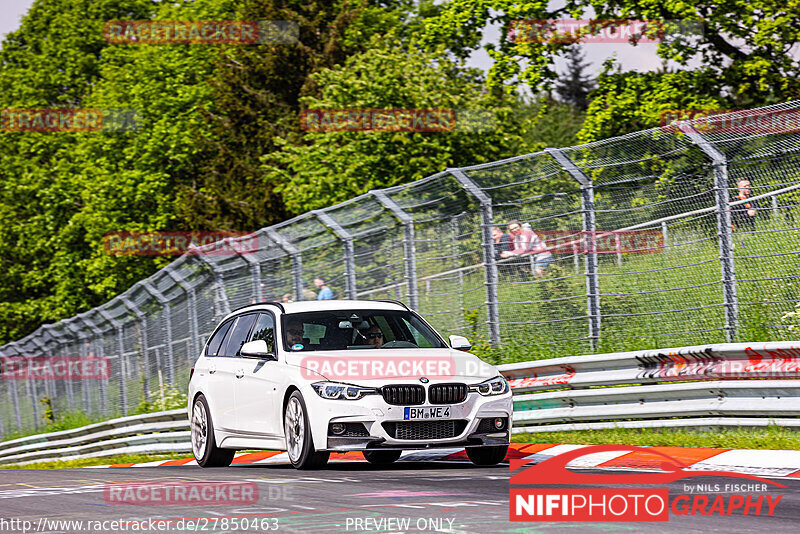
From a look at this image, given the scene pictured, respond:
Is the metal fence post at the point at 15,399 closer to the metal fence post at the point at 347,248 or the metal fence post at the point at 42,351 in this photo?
the metal fence post at the point at 42,351

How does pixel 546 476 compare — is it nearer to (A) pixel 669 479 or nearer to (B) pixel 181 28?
(A) pixel 669 479

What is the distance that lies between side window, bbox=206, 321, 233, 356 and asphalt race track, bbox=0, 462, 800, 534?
2.36 meters

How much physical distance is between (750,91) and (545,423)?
63.3 feet

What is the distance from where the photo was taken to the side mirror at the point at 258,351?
11.4 m

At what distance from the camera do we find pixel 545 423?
42.5 ft

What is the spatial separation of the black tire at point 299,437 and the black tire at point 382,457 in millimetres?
1032

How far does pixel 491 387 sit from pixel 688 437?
1.78 m

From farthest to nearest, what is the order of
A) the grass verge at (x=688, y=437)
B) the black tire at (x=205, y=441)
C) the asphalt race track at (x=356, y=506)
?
the black tire at (x=205, y=441) < the grass verge at (x=688, y=437) < the asphalt race track at (x=356, y=506)

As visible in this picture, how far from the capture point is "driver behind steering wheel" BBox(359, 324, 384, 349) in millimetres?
11688

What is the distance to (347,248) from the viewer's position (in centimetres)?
1738
